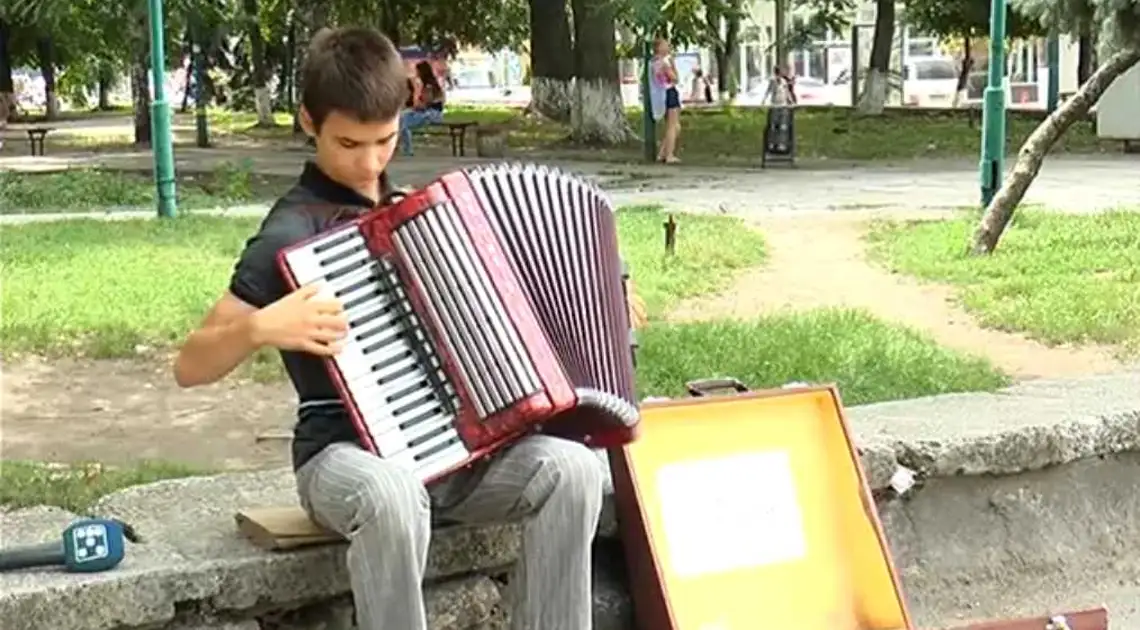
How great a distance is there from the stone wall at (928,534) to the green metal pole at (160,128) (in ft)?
32.4

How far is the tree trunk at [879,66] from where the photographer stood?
32906 mm

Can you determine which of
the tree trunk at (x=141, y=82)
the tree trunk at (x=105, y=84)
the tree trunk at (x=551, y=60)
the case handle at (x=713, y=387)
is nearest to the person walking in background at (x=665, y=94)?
the tree trunk at (x=551, y=60)

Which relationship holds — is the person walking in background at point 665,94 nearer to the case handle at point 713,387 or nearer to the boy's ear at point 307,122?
the case handle at point 713,387

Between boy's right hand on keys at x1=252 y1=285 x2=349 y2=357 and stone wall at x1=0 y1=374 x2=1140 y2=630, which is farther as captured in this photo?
stone wall at x1=0 y1=374 x2=1140 y2=630

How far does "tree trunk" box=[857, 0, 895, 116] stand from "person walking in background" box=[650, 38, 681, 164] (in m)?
11.4

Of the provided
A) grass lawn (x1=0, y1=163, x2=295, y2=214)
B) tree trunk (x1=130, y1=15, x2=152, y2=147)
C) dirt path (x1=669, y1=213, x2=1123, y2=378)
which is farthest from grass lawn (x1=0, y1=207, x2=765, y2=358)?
tree trunk (x1=130, y1=15, x2=152, y2=147)

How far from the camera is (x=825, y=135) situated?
1035 inches

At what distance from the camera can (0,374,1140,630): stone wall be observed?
3193mm

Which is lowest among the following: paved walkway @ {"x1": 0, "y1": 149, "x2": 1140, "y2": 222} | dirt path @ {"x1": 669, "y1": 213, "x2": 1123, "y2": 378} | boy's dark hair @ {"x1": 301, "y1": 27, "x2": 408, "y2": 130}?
dirt path @ {"x1": 669, "y1": 213, "x2": 1123, "y2": 378}

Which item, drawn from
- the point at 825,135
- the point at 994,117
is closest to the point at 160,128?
the point at 994,117

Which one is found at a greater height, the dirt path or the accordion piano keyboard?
the accordion piano keyboard

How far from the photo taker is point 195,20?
28422mm

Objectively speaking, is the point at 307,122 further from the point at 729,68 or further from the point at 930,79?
the point at 930,79

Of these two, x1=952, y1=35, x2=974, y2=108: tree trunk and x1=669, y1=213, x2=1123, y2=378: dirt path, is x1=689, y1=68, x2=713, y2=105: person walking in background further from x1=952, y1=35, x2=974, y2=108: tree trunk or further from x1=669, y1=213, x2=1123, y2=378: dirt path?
x1=669, y1=213, x2=1123, y2=378: dirt path
